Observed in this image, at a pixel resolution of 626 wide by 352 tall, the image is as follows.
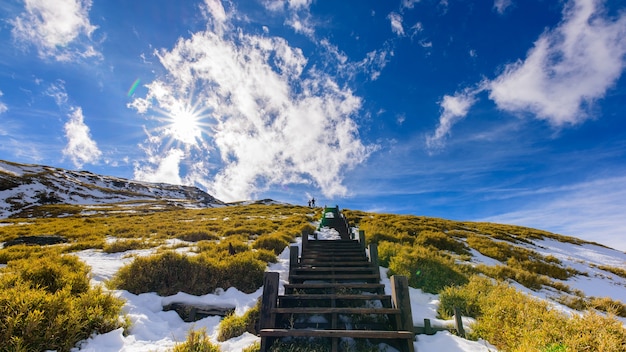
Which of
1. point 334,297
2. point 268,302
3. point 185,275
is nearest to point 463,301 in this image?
point 334,297

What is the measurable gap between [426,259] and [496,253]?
8.42 meters

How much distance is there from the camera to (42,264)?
20.9ft

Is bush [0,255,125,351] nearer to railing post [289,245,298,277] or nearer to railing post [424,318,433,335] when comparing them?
Answer: railing post [289,245,298,277]

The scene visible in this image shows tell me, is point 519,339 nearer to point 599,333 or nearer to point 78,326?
point 599,333

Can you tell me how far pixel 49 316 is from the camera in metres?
4.35

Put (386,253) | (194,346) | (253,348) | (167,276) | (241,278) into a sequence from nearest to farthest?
1. (194,346)
2. (253,348)
3. (167,276)
4. (241,278)
5. (386,253)

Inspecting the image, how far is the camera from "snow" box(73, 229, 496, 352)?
4609 millimetres

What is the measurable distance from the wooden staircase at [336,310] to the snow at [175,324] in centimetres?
51

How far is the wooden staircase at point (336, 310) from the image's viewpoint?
4562 millimetres

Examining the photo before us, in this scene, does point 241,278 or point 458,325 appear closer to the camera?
point 458,325

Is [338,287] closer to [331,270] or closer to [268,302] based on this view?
[331,270]

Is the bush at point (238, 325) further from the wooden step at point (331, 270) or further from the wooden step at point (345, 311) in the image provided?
the wooden step at point (331, 270)

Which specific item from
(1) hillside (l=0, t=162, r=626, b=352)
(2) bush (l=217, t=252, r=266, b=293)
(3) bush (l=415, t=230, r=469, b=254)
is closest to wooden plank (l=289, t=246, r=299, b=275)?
(1) hillside (l=0, t=162, r=626, b=352)

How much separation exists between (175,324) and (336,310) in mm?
3848
